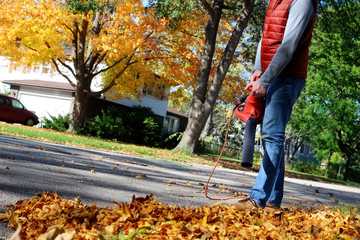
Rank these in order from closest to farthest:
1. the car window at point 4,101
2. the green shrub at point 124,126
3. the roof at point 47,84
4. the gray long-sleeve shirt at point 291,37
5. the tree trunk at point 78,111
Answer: the gray long-sleeve shirt at point 291,37
the tree trunk at point 78,111
the green shrub at point 124,126
the car window at point 4,101
the roof at point 47,84

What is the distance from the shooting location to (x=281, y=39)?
351cm

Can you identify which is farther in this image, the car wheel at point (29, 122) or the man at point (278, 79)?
the car wheel at point (29, 122)

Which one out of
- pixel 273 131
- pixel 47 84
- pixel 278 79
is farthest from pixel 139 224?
pixel 47 84

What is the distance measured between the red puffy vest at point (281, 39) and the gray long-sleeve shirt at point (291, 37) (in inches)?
5.2

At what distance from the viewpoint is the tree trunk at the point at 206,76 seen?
16.4 m

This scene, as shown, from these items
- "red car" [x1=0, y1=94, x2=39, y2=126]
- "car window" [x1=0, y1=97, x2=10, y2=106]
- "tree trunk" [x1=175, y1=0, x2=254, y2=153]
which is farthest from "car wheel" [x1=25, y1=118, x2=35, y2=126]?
"tree trunk" [x1=175, y1=0, x2=254, y2=153]

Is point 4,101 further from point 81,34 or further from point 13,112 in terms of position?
point 81,34

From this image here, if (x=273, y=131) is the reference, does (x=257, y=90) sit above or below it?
above

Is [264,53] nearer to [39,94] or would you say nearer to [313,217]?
[313,217]

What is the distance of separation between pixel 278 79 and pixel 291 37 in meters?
0.41

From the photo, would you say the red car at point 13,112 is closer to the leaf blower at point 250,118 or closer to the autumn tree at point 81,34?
the autumn tree at point 81,34

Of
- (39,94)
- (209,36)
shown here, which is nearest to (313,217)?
(209,36)

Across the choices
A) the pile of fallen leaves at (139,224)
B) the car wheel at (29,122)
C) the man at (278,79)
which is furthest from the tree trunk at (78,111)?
the pile of fallen leaves at (139,224)

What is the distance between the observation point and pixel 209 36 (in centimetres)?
1728
